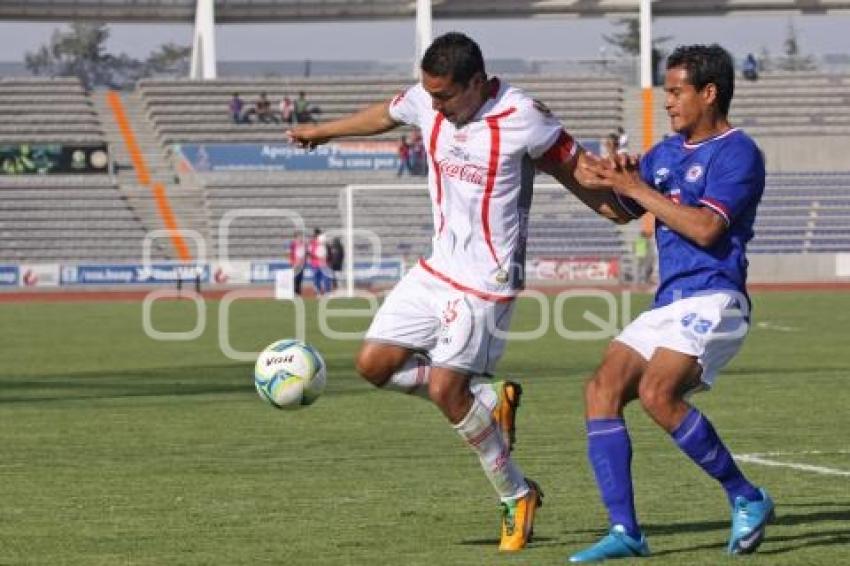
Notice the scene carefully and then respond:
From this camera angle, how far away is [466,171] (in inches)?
328

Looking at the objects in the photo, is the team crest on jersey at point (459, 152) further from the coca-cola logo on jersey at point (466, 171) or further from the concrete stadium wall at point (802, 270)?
the concrete stadium wall at point (802, 270)

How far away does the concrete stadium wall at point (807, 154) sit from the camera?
5722 centimetres

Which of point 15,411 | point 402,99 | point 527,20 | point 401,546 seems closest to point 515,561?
point 401,546

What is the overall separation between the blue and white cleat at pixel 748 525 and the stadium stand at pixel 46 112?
5119 centimetres

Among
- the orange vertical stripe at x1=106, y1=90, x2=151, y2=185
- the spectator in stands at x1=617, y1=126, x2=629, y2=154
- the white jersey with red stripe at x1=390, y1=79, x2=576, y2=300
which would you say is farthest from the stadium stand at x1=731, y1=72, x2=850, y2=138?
the white jersey with red stripe at x1=390, y1=79, x2=576, y2=300

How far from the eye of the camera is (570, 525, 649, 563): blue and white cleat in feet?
24.9

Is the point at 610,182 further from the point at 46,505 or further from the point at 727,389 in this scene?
the point at 727,389

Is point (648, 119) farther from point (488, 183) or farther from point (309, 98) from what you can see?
point (488, 183)

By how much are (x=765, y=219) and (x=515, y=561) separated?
1858 inches

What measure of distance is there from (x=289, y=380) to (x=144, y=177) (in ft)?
158

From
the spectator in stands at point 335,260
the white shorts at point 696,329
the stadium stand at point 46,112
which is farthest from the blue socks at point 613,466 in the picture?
the stadium stand at point 46,112

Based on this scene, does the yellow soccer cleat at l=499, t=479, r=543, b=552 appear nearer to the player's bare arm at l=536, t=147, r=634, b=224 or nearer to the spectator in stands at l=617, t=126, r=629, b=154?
the player's bare arm at l=536, t=147, r=634, b=224

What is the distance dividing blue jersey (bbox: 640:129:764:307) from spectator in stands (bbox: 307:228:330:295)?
126 ft

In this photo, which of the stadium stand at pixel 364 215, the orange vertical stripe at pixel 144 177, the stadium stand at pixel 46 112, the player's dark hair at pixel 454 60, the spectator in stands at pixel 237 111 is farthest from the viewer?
the spectator in stands at pixel 237 111
